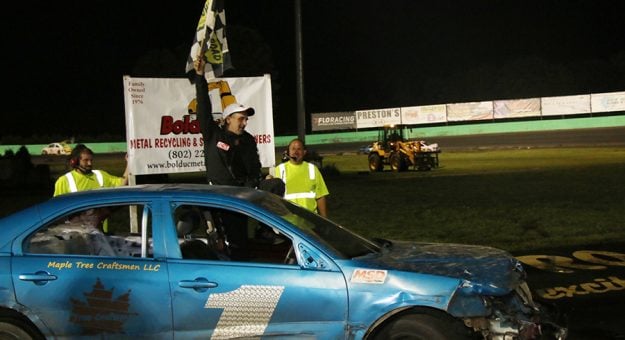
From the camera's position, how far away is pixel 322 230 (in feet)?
15.5

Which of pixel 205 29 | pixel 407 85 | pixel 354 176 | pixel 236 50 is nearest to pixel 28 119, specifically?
pixel 236 50

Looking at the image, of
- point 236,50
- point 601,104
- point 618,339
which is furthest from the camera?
point 236,50

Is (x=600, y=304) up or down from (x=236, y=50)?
down

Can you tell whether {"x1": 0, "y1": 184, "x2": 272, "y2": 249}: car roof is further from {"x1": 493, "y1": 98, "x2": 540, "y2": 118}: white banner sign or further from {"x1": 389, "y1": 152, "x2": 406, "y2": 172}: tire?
{"x1": 493, "y1": 98, "x2": 540, "y2": 118}: white banner sign

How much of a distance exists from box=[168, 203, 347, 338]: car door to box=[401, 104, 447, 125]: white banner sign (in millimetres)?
54459

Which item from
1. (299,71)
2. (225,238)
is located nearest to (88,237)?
(225,238)

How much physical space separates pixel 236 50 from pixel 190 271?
66720 millimetres

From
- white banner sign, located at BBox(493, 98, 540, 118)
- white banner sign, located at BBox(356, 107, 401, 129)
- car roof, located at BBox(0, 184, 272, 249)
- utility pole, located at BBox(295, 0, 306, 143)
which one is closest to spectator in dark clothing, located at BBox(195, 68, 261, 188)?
car roof, located at BBox(0, 184, 272, 249)

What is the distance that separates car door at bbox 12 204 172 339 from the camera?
4.25m

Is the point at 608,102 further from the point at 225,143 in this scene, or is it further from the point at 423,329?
the point at 423,329

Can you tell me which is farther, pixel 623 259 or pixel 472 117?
pixel 472 117

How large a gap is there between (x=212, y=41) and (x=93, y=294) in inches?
158

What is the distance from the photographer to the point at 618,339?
548 centimetres

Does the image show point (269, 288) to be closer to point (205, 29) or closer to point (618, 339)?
point (618, 339)
